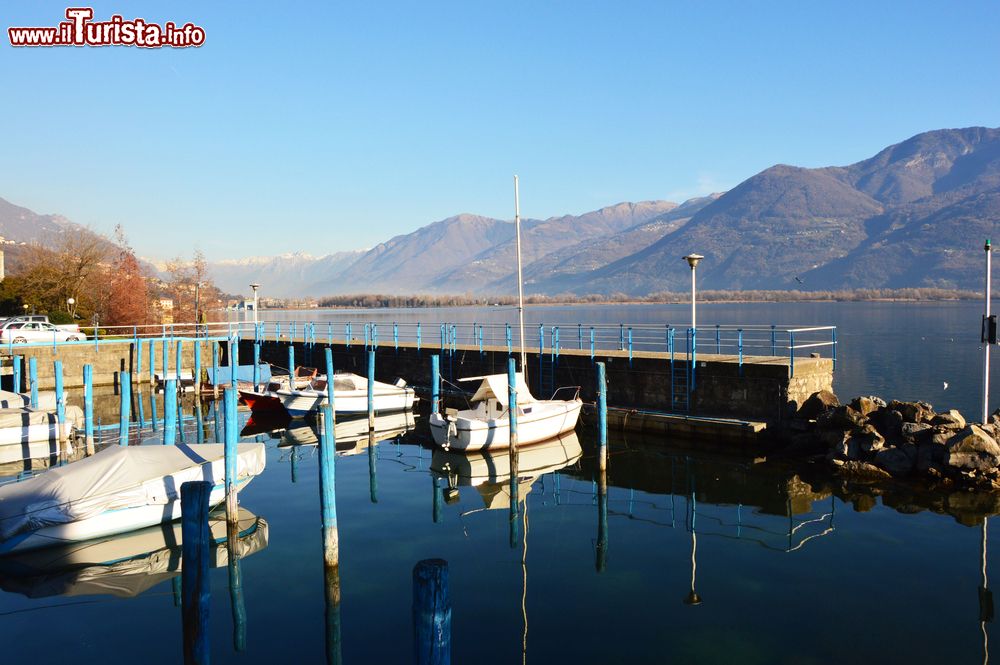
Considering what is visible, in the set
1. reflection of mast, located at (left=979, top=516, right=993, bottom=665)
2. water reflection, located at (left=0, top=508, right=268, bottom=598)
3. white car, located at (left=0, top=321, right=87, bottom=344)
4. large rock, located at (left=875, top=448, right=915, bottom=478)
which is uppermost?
white car, located at (left=0, top=321, right=87, bottom=344)

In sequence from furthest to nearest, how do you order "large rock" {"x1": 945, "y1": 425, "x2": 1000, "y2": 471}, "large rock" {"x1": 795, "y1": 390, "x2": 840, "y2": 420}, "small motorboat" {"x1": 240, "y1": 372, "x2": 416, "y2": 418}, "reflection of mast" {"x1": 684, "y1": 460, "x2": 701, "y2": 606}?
"small motorboat" {"x1": 240, "y1": 372, "x2": 416, "y2": 418} < "large rock" {"x1": 795, "y1": 390, "x2": 840, "y2": 420} < "large rock" {"x1": 945, "y1": 425, "x2": 1000, "y2": 471} < "reflection of mast" {"x1": 684, "y1": 460, "x2": 701, "y2": 606}

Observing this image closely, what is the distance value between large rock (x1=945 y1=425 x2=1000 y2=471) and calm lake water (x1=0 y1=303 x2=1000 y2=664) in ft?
3.14

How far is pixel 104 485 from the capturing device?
1460 cm

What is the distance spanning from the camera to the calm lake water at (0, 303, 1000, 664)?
10.5m

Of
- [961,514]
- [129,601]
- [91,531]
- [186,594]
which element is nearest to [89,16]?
[91,531]

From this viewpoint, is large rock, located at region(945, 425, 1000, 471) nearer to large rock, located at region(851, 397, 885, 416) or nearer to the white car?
large rock, located at region(851, 397, 885, 416)

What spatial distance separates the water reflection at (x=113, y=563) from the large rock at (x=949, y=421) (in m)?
17.4

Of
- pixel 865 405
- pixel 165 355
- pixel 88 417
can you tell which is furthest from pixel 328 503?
pixel 165 355

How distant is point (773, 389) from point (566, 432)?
716cm

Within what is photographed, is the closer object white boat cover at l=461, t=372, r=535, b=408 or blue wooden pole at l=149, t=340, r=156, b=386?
white boat cover at l=461, t=372, r=535, b=408

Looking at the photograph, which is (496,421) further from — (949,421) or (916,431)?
(949,421)

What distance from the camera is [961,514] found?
16.2 m

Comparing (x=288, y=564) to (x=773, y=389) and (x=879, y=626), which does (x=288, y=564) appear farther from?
(x=773, y=389)

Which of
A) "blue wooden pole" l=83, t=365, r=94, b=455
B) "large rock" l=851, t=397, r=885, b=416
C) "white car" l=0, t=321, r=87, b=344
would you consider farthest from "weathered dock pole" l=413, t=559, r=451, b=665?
"white car" l=0, t=321, r=87, b=344
